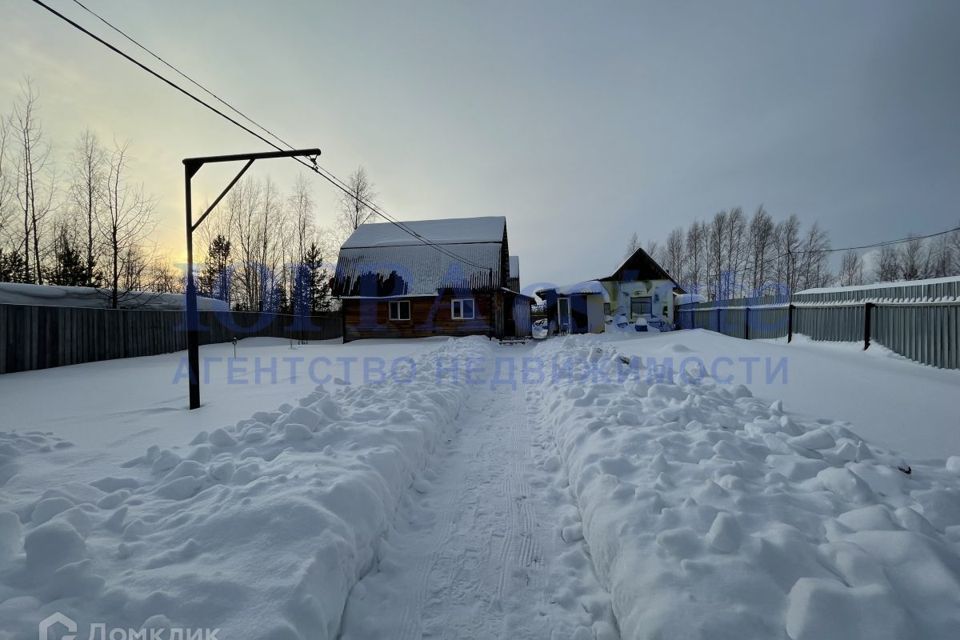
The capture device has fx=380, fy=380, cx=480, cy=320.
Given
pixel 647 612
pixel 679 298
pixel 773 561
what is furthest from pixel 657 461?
pixel 679 298

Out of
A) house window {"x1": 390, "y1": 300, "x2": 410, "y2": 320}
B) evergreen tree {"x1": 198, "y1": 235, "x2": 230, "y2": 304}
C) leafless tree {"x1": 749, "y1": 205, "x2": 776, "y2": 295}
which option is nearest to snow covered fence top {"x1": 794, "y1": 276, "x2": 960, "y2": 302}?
house window {"x1": 390, "y1": 300, "x2": 410, "y2": 320}

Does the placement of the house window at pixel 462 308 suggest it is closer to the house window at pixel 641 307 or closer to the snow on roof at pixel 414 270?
the snow on roof at pixel 414 270

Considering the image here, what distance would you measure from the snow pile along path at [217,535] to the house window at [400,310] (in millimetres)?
17200

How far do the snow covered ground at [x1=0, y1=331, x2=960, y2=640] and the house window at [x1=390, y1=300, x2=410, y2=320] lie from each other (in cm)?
1571

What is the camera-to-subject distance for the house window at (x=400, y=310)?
69.3 feet

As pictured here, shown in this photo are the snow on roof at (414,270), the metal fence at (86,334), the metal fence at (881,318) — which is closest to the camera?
the metal fence at (881,318)

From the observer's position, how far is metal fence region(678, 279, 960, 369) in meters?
6.95

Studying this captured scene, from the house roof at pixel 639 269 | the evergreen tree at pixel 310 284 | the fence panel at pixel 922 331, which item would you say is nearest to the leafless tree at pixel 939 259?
the house roof at pixel 639 269

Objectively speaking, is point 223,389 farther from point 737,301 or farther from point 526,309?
point 526,309

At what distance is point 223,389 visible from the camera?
7.75 meters

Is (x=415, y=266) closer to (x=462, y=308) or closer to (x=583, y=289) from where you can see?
(x=462, y=308)

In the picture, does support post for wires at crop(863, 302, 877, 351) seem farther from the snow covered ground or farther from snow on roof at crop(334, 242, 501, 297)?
snow on roof at crop(334, 242, 501, 297)

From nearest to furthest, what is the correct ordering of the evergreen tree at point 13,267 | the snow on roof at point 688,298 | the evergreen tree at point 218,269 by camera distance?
1. the evergreen tree at point 13,267
2. the evergreen tree at point 218,269
3. the snow on roof at point 688,298

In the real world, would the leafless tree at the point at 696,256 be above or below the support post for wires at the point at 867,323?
above
